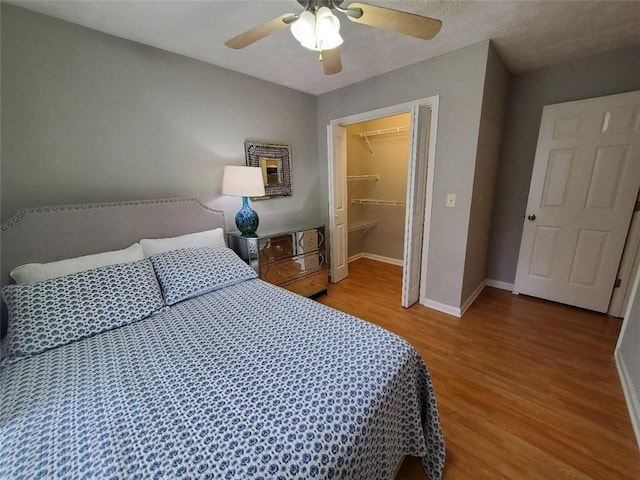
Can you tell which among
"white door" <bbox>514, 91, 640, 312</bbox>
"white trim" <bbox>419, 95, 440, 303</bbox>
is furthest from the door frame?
"white door" <bbox>514, 91, 640, 312</bbox>

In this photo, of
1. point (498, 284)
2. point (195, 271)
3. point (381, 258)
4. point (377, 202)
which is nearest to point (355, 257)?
point (381, 258)

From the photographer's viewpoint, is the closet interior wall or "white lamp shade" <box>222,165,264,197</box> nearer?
"white lamp shade" <box>222,165,264,197</box>

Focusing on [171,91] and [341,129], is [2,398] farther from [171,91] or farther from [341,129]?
[341,129]

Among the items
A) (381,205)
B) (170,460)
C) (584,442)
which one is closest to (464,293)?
(584,442)

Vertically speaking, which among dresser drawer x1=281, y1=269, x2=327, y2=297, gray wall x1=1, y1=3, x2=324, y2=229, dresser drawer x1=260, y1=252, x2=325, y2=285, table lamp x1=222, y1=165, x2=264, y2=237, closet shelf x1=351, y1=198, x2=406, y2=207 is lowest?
dresser drawer x1=281, y1=269, x2=327, y2=297

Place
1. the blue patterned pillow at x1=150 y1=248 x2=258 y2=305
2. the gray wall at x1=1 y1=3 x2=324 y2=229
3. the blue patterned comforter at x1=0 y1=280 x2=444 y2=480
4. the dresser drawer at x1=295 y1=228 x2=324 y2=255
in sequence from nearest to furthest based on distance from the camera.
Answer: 1. the blue patterned comforter at x1=0 y1=280 x2=444 y2=480
2. the gray wall at x1=1 y1=3 x2=324 y2=229
3. the blue patterned pillow at x1=150 y1=248 x2=258 y2=305
4. the dresser drawer at x1=295 y1=228 x2=324 y2=255

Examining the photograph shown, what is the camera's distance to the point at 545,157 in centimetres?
255

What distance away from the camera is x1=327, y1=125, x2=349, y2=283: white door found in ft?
9.92

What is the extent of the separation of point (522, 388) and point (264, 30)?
8.49 feet

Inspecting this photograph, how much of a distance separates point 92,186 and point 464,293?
10.5 ft

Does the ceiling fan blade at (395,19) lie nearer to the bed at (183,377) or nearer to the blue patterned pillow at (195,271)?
the bed at (183,377)

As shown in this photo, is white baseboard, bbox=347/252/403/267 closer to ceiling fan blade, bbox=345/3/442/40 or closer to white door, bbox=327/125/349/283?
white door, bbox=327/125/349/283

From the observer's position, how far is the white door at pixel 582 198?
2.19m

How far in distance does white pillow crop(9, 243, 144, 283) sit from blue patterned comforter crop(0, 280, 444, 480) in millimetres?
474
